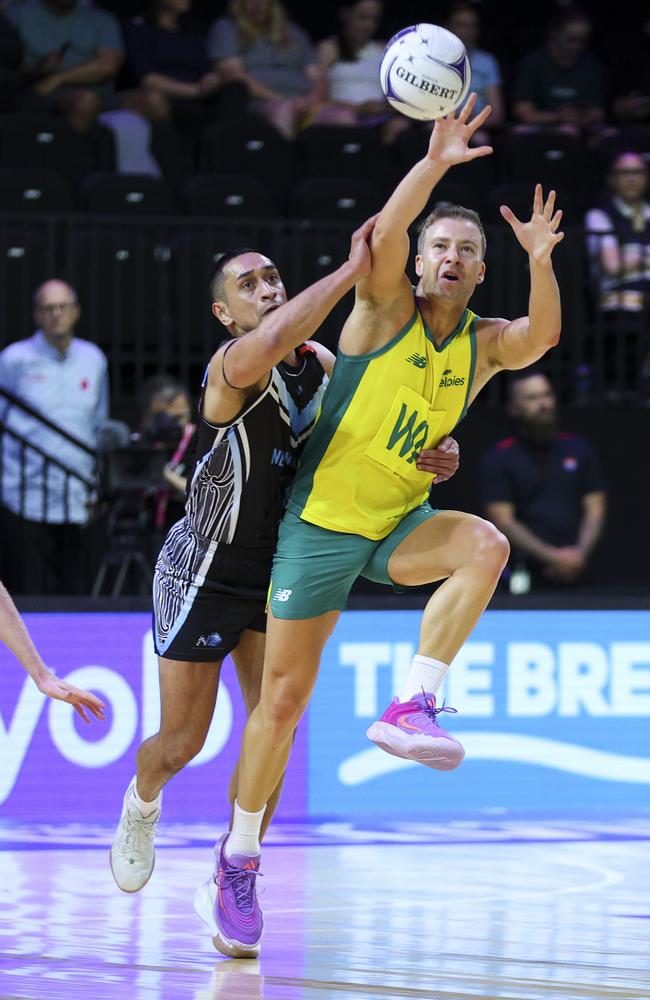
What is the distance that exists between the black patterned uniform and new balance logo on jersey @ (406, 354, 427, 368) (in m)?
0.44

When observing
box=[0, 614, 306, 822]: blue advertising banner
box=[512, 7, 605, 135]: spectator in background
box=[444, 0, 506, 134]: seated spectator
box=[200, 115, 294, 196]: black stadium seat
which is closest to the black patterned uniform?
box=[0, 614, 306, 822]: blue advertising banner

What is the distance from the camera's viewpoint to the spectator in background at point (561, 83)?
39.2ft

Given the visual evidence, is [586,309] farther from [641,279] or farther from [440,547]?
[440,547]

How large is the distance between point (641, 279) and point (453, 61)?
5.58 metres

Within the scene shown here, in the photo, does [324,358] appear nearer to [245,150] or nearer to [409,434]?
[409,434]

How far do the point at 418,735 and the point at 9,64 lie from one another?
7.71 m

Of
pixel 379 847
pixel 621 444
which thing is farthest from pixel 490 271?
pixel 379 847

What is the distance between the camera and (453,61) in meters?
4.86

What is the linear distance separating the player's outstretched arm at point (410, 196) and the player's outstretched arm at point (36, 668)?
1421 millimetres

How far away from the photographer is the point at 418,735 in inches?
187

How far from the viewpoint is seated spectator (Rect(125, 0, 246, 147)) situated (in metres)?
11.4

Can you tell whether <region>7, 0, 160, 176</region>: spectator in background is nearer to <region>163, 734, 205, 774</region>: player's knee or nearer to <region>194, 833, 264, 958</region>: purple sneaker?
<region>163, 734, 205, 774</region>: player's knee

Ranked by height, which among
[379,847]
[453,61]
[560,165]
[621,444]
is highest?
[453,61]

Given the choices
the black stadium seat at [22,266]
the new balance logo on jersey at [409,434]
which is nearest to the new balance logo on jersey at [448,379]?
the new balance logo on jersey at [409,434]
